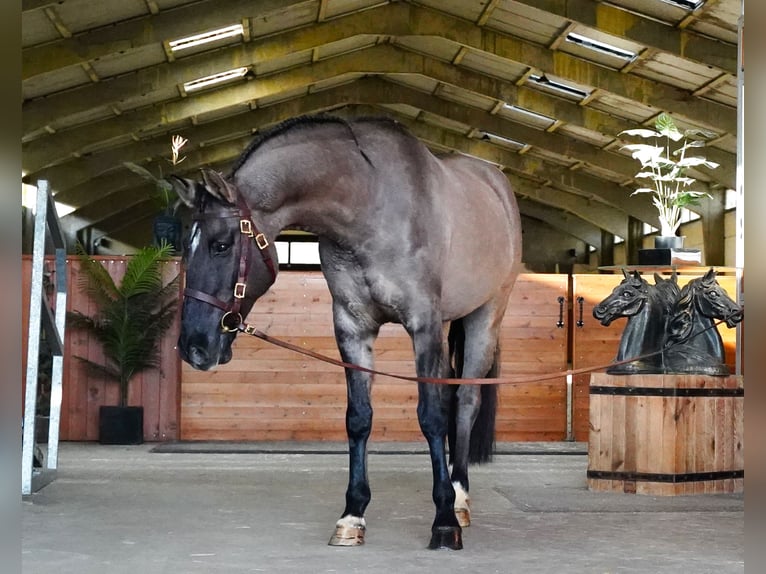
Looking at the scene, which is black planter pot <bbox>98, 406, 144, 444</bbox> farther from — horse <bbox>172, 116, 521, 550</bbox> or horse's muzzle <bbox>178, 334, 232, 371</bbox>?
horse's muzzle <bbox>178, 334, 232, 371</bbox>

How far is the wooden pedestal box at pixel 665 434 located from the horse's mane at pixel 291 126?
217cm

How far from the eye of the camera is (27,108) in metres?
13.8

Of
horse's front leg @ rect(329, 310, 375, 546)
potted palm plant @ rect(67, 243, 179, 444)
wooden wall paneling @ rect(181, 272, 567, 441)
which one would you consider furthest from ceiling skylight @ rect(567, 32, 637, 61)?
horse's front leg @ rect(329, 310, 375, 546)

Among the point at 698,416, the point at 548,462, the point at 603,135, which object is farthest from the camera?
the point at 603,135

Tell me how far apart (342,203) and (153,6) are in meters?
8.93

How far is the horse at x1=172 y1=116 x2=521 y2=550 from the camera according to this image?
3.02 m

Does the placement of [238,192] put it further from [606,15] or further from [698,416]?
[606,15]

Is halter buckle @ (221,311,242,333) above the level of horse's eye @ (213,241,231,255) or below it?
below

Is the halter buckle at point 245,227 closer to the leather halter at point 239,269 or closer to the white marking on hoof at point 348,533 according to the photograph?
the leather halter at point 239,269

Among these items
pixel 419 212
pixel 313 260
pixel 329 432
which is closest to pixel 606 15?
pixel 329 432

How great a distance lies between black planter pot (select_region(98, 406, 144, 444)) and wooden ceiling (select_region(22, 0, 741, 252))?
4311mm

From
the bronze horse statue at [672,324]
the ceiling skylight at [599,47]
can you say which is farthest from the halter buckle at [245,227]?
the ceiling skylight at [599,47]

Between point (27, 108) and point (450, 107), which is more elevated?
point (450, 107)

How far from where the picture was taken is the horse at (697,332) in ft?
16.2
